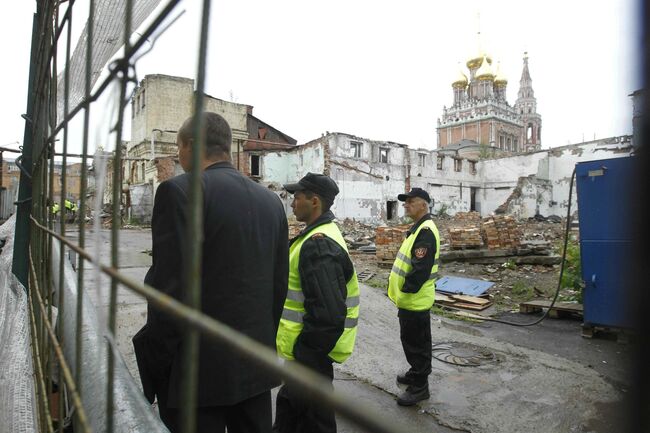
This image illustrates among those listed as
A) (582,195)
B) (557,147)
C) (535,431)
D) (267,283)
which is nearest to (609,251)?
(582,195)

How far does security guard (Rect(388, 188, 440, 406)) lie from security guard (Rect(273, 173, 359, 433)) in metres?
1.16

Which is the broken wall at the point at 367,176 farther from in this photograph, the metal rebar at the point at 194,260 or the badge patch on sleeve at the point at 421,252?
the metal rebar at the point at 194,260

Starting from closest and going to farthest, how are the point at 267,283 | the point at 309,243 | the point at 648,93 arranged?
the point at 648,93, the point at 267,283, the point at 309,243

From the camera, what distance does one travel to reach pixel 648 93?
271 mm

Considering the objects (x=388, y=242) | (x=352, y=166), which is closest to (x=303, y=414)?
(x=388, y=242)

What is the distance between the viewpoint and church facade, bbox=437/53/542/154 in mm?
54031

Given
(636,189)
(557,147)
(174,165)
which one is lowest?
(636,189)

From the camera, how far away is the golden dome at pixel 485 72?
55.5 meters

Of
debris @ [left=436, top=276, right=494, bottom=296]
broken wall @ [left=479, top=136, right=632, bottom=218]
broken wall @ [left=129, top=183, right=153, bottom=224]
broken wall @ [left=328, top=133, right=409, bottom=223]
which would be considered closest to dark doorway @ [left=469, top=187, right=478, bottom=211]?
broken wall @ [left=479, top=136, right=632, bottom=218]

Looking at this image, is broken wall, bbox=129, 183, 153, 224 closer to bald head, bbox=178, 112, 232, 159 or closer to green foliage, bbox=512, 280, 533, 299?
green foliage, bbox=512, 280, 533, 299

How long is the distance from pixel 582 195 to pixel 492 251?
636 centimetres

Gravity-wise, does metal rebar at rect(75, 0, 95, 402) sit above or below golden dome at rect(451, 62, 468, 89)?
below

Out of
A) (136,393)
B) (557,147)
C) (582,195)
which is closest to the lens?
(136,393)

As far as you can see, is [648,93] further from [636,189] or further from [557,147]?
[557,147]
